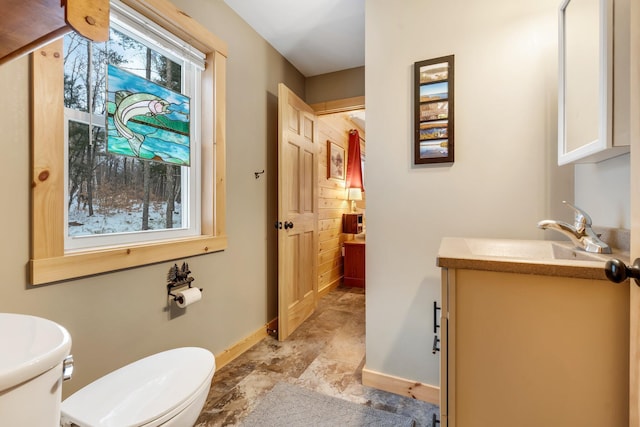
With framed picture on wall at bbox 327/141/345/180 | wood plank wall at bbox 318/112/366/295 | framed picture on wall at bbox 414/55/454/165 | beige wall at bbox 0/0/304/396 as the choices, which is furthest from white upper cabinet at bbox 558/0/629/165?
framed picture on wall at bbox 327/141/345/180

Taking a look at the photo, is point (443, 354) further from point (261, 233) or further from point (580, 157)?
point (261, 233)

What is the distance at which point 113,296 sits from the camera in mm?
1351

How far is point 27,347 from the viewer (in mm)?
562

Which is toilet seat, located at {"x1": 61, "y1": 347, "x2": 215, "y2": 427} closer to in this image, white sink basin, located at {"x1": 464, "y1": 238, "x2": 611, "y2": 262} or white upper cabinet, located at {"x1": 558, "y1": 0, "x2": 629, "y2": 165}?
white sink basin, located at {"x1": 464, "y1": 238, "x2": 611, "y2": 262}

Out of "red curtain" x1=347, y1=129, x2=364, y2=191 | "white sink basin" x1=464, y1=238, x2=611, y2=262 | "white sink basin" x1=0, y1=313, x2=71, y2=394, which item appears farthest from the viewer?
"red curtain" x1=347, y1=129, x2=364, y2=191

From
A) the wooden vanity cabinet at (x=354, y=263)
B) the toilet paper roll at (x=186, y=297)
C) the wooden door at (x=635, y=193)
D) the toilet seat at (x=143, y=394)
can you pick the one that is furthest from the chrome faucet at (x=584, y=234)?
the wooden vanity cabinet at (x=354, y=263)

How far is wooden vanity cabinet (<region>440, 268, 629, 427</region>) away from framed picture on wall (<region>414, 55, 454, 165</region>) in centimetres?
91

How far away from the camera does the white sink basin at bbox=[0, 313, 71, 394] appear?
18.8 inches

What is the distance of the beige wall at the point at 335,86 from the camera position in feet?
9.34

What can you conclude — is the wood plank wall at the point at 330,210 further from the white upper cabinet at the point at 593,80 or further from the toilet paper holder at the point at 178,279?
the white upper cabinet at the point at 593,80

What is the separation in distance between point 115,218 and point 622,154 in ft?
7.03

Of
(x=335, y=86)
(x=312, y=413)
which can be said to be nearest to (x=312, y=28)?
(x=335, y=86)

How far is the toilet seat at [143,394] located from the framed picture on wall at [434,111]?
1.48 m

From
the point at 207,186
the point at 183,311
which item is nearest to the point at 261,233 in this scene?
the point at 207,186
